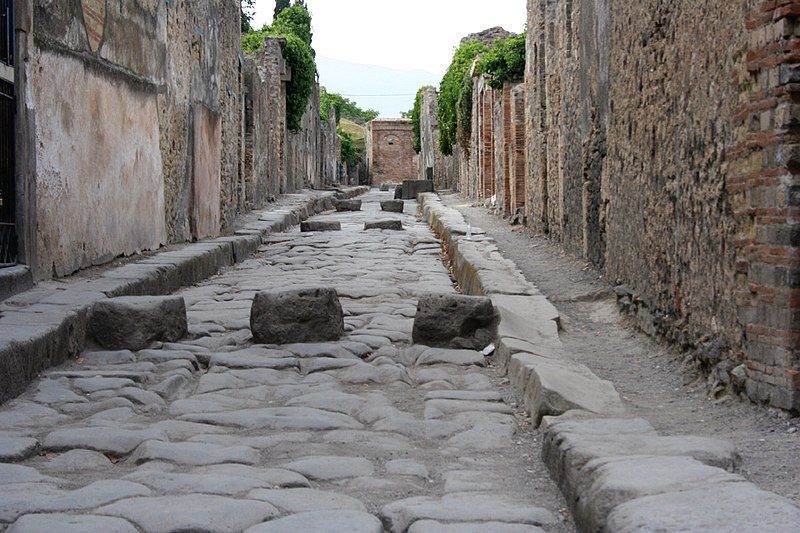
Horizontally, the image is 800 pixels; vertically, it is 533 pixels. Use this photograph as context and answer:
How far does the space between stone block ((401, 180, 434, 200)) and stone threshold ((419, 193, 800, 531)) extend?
27.8 meters

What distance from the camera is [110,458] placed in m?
3.81

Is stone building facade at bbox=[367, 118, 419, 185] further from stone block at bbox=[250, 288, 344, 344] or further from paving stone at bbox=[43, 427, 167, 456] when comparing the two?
paving stone at bbox=[43, 427, 167, 456]

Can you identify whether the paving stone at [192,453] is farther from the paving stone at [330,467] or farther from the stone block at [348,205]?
the stone block at [348,205]

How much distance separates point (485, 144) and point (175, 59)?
38.6 ft

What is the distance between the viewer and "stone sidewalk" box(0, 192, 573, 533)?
10.0 ft

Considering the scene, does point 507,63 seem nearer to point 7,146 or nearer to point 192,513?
point 7,146

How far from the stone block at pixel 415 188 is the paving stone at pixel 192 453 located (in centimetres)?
2968

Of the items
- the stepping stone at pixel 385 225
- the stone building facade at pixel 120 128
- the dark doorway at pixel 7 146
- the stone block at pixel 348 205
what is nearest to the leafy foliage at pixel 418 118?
the stone block at pixel 348 205

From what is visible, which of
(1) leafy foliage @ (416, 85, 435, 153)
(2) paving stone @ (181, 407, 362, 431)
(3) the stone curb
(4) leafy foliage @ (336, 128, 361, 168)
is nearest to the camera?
(2) paving stone @ (181, 407, 362, 431)

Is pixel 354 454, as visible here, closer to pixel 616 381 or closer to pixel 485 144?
pixel 616 381

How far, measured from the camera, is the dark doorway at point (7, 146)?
670cm

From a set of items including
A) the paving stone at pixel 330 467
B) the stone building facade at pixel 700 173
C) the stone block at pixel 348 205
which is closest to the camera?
the paving stone at pixel 330 467

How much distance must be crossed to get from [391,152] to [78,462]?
196ft

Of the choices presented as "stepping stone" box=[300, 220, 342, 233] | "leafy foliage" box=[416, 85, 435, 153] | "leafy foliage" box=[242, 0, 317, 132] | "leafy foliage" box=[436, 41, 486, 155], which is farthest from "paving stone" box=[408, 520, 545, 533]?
"leafy foliage" box=[416, 85, 435, 153]
